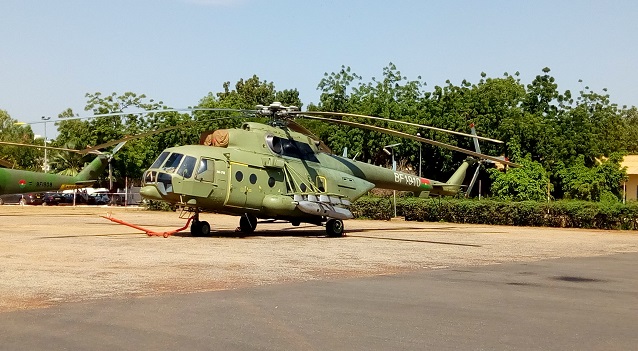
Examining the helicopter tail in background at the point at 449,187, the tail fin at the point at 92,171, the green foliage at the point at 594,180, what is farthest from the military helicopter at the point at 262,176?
the green foliage at the point at 594,180

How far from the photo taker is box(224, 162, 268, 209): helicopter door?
21828mm

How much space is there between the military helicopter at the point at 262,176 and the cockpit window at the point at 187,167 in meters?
0.02

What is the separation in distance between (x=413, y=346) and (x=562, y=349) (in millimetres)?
1443

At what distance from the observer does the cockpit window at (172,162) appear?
2088cm

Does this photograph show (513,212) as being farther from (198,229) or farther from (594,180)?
(198,229)

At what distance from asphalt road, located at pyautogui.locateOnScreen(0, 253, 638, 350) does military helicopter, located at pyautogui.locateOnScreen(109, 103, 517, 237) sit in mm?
9251

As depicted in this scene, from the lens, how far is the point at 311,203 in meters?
23.0

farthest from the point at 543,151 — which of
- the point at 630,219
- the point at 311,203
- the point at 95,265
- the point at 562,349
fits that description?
the point at 562,349

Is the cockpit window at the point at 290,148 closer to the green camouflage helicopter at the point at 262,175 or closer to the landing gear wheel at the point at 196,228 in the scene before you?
the green camouflage helicopter at the point at 262,175

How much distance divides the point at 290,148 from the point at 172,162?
4.26 m

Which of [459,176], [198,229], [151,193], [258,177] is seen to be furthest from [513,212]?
[151,193]

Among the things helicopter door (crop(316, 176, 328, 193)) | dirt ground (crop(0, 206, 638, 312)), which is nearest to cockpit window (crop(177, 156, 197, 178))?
dirt ground (crop(0, 206, 638, 312))

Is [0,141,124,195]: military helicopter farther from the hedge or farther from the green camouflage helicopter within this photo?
the green camouflage helicopter

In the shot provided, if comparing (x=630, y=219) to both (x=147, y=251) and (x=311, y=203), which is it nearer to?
(x=311, y=203)
